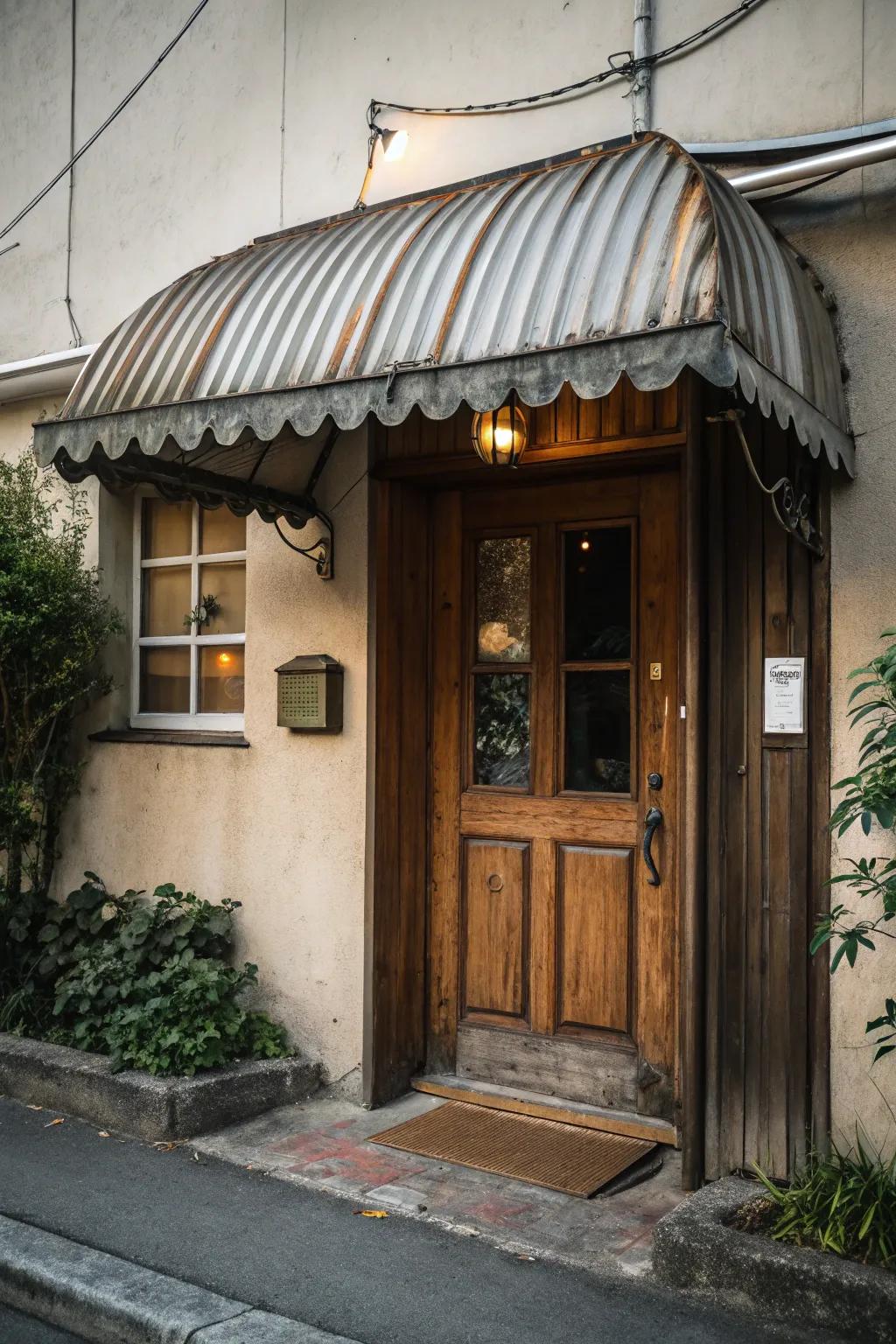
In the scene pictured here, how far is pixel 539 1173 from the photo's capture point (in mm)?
4719

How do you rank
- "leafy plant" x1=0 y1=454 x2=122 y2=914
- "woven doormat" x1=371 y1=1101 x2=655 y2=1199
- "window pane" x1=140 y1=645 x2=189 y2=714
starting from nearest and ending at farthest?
"woven doormat" x1=371 y1=1101 x2=655 y2=1199, "leafy plant" x1=0 y1=454 x2=122 y2=914, "window pane" x1=140 y1=645 x2=189 y2=714

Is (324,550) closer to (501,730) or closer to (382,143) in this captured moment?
(501,730)

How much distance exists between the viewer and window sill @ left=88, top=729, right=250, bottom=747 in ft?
20.4

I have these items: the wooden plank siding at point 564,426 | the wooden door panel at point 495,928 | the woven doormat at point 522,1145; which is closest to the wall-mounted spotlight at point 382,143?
the wooden plank siding at point 564,426

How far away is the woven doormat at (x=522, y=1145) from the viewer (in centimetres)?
470

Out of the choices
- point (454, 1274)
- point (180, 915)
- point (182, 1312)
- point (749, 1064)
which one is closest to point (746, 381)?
point (749, 1064)

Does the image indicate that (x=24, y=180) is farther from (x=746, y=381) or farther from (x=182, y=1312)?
(x=182, y=1312)

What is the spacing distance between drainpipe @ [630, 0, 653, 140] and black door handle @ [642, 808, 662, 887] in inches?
112

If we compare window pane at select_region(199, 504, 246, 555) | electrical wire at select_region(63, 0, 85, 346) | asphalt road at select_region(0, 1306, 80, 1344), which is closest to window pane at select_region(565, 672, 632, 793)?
window pane at select_region(199, 504, 246, 555)

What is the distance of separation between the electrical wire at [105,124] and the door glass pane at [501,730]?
4.03 metres

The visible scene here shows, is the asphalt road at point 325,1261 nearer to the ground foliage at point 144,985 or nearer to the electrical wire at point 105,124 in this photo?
the ground foliage at point 144,985

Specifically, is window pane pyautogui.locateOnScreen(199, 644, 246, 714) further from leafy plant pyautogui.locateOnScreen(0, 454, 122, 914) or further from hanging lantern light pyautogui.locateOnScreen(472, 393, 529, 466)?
hanging lantern light pyautogui.locateOnScreen(472, 393, 529, 466)

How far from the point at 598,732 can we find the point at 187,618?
2.54 metres

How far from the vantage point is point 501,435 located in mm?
5035
